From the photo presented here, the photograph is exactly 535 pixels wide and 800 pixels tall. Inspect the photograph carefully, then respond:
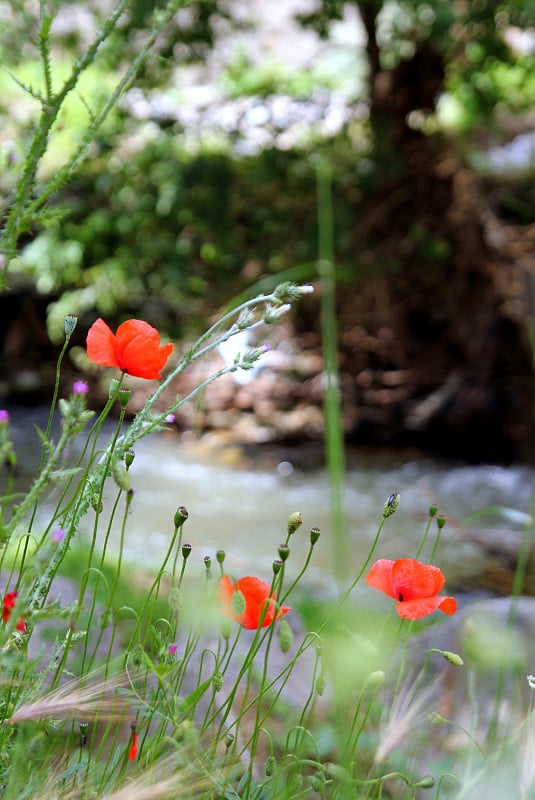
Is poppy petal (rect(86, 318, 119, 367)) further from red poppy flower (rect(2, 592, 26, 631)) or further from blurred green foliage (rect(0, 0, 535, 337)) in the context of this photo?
blurred green foliage (rect(0, 0, 535, 337))

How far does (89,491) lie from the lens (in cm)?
68

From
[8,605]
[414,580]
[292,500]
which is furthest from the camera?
[292,500]

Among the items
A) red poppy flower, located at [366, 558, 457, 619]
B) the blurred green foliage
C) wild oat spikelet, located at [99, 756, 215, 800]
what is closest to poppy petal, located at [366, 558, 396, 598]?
red poppy flower, located at [366, 558, 457, 619]

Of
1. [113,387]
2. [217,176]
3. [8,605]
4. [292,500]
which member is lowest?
[8,605]

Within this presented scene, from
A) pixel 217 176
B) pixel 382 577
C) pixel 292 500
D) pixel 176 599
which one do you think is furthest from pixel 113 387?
pixel 217 176

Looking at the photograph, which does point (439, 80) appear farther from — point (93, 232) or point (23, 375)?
point (23, 375)

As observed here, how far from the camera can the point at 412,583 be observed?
0.73 m

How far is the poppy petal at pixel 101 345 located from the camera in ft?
2.42

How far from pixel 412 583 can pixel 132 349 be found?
0.33 m

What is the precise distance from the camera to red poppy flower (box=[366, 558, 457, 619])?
696 millimetres

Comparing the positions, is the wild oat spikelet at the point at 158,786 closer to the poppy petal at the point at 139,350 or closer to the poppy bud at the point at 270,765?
the poppy bud at the point at 270,765

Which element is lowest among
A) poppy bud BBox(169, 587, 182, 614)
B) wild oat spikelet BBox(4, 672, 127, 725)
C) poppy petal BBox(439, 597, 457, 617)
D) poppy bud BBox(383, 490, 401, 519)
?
wild oat spikelet BBox(4, 672, 127, 725)

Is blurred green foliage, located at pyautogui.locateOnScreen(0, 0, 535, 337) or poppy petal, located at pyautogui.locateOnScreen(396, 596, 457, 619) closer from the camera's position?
poppy petal, located at pyautogui.locateOnScreen(396, 596, 457, 619)

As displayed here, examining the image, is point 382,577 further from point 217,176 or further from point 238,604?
point 217,176
